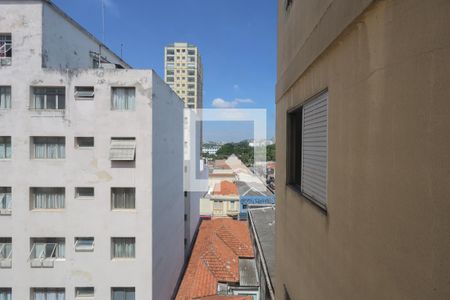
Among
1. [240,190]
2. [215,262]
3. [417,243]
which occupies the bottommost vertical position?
[215,262]

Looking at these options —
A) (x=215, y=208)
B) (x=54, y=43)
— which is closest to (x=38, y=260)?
(x=54, y=43)

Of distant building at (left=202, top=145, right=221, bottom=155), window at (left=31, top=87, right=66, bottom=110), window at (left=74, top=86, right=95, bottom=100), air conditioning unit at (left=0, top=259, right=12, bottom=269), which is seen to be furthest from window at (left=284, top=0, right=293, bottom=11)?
distant building at (left=202, top=145, right=221, bottom=155)

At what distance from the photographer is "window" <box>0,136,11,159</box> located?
35.5 ft

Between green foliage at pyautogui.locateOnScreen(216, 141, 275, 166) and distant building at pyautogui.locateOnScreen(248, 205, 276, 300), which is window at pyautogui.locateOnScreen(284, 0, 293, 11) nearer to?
distant building at pyautogui.locateOnScreen(248, 205, 276, 300)

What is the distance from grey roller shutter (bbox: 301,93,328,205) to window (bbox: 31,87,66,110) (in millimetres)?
10734

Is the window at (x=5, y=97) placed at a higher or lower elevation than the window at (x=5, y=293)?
higher

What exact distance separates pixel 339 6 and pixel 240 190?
31.3 metres

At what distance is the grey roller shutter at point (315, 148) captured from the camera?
289cm

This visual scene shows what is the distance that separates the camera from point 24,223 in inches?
424

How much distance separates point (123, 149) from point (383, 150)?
10526mm

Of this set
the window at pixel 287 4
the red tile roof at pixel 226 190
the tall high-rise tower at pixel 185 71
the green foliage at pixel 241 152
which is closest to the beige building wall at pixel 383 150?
the window at pixel 287 4

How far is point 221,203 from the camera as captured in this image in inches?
1282

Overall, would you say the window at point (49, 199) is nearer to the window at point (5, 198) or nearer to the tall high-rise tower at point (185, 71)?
the window at point (5, 198)

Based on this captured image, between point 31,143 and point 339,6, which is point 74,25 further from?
point 339,6
